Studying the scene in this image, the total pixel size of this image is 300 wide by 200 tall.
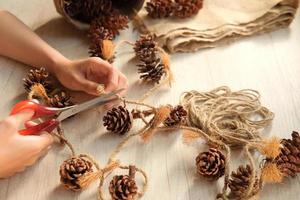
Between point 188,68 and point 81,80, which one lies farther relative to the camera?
point 188,68

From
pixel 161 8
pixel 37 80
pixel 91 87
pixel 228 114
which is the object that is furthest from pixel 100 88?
pixel 161 8

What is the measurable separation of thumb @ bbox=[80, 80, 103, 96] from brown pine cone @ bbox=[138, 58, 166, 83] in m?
0.12

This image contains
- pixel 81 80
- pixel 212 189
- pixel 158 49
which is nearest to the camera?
pixel 212 189

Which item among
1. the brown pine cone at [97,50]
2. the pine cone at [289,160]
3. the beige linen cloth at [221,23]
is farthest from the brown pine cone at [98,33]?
the pine cone at [289,160]

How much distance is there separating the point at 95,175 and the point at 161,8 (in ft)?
1.65

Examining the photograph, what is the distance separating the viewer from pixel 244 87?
0.96m

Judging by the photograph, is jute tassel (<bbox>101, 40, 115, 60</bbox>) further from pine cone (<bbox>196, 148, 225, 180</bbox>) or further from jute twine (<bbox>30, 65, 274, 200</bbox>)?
pine cone (<bbox>196, 148, 225, 180</bbox>)

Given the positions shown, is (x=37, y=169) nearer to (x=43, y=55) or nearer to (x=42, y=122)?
(x=42, y=122)

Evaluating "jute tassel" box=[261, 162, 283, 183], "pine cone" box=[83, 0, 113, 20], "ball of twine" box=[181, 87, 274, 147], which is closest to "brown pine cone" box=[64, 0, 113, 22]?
"pine cone" box=[83, 0, 113, 20]

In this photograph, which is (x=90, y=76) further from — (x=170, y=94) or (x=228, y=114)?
(x=228, y=114)

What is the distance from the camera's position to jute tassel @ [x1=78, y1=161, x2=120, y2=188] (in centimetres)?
74

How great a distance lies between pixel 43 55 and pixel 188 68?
30 centimetres

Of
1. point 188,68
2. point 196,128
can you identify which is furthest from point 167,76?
point 196,128

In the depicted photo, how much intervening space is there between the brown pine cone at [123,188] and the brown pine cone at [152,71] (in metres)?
A: 0.28
